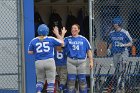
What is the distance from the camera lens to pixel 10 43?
33.1 ft

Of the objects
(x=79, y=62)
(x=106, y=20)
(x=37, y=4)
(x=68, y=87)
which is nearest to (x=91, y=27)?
(x=79, y=62)

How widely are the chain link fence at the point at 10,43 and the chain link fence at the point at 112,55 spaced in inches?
75.0

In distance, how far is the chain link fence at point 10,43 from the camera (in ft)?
33.0

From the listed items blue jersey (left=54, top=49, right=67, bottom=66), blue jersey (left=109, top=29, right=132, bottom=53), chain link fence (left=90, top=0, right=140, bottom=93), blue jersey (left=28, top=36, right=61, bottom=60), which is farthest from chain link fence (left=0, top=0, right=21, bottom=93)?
blue jersey (left=109, top=29, right=132, bottom=53)

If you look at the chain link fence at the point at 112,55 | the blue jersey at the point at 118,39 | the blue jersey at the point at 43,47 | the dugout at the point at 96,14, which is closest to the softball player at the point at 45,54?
the blue jersey at the point at 43,47

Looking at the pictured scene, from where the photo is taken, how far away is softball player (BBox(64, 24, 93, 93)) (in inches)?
395

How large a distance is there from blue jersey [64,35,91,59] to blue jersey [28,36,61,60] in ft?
1.80

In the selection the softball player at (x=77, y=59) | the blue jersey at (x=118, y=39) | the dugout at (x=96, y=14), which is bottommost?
the softball player at (x=77, y=59)

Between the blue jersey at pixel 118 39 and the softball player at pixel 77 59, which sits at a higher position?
the blue jersey at pixel 118 39

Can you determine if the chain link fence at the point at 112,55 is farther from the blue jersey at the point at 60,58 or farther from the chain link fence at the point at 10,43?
the chain link fence at the point at 10,43

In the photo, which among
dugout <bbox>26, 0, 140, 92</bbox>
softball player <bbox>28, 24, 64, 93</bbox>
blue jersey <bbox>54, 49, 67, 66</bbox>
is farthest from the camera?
dugout <bbox>26, 0, 140, 92</bbox>

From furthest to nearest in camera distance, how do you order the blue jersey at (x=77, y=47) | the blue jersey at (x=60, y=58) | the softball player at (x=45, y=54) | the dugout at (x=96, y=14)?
the dugout at (x=96, y=14), the blue jersey at (x=60, y=58), the blue jersey at (x=77, y=47), the softball player at (x=45, y=54)

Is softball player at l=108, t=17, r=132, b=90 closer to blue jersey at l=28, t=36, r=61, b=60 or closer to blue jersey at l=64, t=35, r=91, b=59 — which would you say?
blue jersey at l=64, t=35, r=91, b=59

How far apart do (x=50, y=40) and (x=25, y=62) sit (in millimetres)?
932
